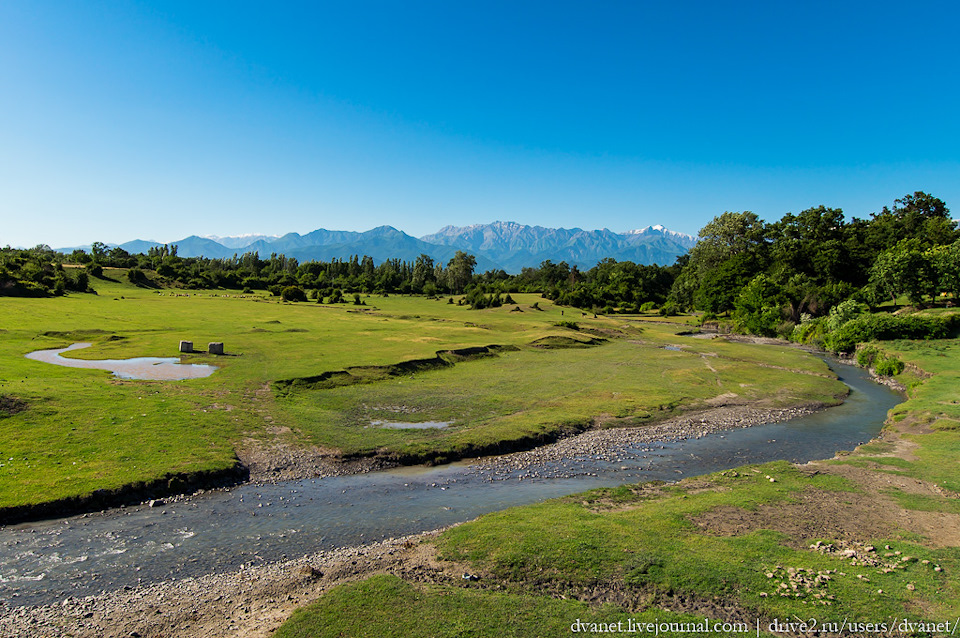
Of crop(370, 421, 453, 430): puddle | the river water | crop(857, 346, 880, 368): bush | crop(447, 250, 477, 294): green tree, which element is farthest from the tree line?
crop(370, 421, 453, 430): puddle

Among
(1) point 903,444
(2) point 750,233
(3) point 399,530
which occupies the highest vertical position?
(2) point 750,233

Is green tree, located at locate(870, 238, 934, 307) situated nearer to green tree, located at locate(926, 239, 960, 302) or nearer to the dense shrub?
green tree, located at locate(926, 239, 960, 302)

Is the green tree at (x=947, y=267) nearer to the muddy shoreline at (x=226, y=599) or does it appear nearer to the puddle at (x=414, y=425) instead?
the puddle at (x=414, y=425)

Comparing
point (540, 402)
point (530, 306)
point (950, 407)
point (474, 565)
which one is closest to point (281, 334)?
point (540, 402)

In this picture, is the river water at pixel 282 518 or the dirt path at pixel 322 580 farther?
the river water at pixel 282 518

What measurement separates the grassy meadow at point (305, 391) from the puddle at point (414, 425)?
2.01ft

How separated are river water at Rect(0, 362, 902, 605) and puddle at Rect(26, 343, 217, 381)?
19551 millimetres

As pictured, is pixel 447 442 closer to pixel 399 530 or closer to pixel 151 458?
pixel 399 530

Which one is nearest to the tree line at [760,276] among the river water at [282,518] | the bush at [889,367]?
the bush at [889,367]

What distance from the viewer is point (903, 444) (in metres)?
23.2

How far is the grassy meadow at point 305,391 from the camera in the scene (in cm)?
1928

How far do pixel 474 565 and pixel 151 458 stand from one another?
1440cm

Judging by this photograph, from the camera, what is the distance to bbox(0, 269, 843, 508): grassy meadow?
63.3 ft

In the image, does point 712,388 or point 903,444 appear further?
point 712,388
